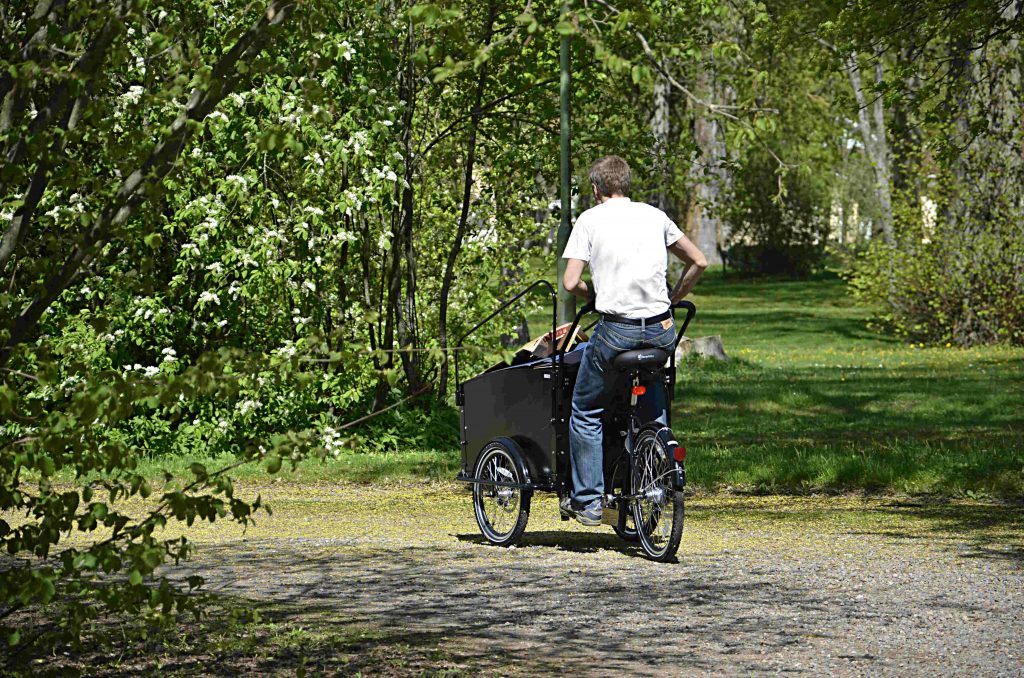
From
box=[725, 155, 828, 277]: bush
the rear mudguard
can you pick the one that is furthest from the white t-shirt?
box=[725, 155, 828, 277]: bush

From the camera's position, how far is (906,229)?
86.3 feet

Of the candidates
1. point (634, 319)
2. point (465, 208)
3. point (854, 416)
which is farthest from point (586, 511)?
point (854, 416)

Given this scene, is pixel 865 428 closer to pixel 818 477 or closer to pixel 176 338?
pixel 818 477

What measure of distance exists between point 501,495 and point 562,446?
23.7 inches

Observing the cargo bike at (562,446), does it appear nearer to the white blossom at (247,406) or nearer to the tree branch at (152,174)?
the tree branch at (152,174)

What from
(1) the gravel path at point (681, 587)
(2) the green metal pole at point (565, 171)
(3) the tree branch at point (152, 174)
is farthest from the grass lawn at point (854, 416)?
(3) the tree branch at point (152, 174)

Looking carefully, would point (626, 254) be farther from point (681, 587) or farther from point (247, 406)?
point (247, 406)

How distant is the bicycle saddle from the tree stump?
15.9 metres

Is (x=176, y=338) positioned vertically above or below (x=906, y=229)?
below

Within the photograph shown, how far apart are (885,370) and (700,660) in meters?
17.3

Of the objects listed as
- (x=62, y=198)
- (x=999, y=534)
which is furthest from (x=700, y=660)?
(x=62, y=198)

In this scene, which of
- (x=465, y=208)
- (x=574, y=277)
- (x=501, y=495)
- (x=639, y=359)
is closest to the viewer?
(x=639, y=359)

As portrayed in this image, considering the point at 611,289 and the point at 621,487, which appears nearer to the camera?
the point at 611,289

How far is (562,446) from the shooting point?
325 inches
